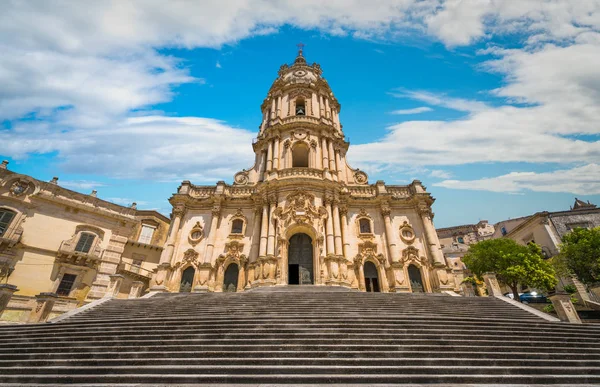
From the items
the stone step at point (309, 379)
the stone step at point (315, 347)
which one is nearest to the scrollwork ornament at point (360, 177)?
the stone step at point (315, 347)

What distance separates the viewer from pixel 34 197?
888 inches

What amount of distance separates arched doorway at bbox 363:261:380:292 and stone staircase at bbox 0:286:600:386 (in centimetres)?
991

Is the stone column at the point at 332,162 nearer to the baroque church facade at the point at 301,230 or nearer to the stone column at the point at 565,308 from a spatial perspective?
the baroque church facade at the point at 301,230

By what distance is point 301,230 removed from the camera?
72.2 feet

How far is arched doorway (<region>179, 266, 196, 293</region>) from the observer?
2101 cm

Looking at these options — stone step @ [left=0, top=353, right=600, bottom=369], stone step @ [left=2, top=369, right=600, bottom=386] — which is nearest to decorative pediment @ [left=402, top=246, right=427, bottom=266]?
stone step @ [left=0, top=353, right=600, bottom=369]

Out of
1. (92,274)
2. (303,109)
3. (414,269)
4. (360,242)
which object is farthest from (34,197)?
(414,269)

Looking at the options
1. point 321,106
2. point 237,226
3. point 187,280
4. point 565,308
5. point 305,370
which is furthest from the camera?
point 321,106

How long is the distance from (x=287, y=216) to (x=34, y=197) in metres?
21.2

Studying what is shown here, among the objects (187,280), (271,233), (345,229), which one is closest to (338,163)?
(345,229)

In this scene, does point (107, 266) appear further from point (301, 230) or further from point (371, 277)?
point (371, 277)

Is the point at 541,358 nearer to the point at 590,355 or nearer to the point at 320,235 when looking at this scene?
the point at 590,355

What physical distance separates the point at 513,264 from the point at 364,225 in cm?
1091

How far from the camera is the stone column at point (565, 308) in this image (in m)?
11.2
